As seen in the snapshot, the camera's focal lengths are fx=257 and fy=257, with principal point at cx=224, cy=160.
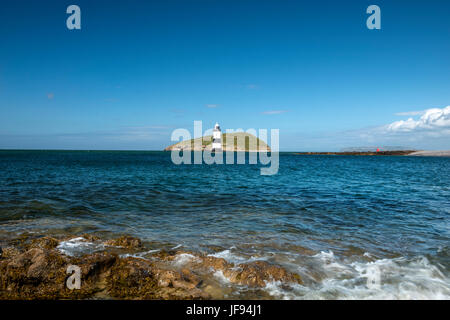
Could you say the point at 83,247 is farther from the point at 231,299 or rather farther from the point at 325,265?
the point at 325,265

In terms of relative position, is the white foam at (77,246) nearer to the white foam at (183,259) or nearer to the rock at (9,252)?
the rock at (9,252)

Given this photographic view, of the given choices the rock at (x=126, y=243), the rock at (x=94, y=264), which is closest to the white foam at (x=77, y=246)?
the rock at (x=126, y=243)

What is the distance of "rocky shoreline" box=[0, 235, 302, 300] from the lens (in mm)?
5625

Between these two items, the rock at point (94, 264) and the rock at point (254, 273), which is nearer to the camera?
the rock at point (94, 264)

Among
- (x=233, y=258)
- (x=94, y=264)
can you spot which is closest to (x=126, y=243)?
(x=94, y=264)

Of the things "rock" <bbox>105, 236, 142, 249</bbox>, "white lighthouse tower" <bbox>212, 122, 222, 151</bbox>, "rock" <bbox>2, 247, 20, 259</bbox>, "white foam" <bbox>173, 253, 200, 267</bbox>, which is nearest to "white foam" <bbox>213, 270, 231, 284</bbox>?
"white foam" <bbox>173, 253, 200, 267</bbox>

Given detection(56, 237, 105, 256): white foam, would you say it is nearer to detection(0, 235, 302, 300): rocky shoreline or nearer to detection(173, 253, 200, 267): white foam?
detection(0, 235, 302, 300): rocky shoreline

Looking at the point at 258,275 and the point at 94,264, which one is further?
the point at 258,275

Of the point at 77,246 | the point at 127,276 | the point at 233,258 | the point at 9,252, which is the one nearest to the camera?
the point at 127,276

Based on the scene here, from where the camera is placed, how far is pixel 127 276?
6164 mm

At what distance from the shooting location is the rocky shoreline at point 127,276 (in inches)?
221

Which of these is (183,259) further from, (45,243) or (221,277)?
(45,243)

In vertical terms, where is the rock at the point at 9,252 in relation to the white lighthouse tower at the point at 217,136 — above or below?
below

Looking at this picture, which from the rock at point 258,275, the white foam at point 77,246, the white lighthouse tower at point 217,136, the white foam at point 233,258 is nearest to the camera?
the rock at point 258,275
